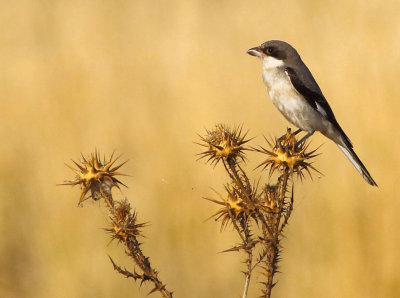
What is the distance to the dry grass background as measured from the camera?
771 cm

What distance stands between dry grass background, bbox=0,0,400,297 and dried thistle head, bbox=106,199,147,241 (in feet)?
11.9

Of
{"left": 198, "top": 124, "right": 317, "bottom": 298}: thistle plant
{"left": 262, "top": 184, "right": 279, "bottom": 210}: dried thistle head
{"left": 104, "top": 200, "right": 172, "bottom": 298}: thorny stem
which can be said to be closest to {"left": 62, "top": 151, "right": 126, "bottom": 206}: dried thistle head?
{"left": 104, "top": 200, "right": 172, "bottom": 298}: thorny stem

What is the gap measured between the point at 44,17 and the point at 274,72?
6.42 m

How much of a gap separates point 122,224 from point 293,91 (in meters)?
2.65

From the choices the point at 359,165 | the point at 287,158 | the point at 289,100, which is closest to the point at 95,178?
the point at 287,158

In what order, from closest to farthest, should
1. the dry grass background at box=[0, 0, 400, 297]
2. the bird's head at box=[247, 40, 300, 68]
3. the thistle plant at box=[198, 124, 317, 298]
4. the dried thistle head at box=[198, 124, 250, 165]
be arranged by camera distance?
the thistle plant at box=[198, 124, 317, 298]
the dried thistle head at box=[198, 124, 250, 165]
the bird's head at box=[247, 40, 300, 68]
the dry grass background at box=[0, 0, 400, 297]

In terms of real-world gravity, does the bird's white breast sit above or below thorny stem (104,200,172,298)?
above

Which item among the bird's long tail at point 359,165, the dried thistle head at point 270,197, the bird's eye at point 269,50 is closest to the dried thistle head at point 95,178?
the dried thistle head at point 270,197

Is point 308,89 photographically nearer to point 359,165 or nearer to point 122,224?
point 359,165

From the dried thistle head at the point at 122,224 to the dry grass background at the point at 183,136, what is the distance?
362 centimetres

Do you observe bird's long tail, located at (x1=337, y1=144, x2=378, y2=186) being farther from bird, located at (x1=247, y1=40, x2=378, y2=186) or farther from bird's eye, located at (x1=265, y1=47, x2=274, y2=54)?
bird's eye, located at (x1=265, y1=47, x2=274, y2=54)

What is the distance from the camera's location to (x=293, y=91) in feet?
20.5

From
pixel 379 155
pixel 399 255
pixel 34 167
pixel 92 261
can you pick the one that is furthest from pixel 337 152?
pixel 34 167

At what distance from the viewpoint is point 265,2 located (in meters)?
11.6
